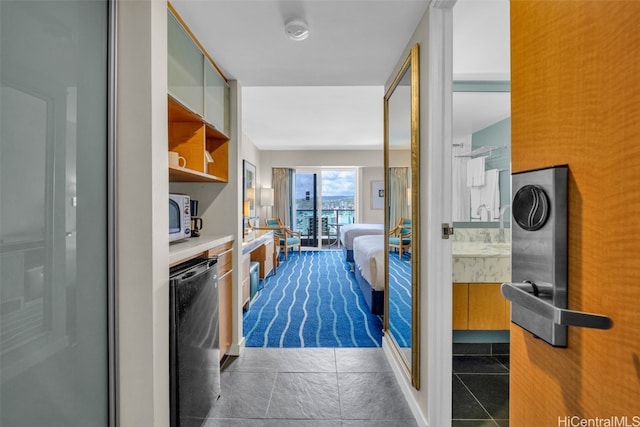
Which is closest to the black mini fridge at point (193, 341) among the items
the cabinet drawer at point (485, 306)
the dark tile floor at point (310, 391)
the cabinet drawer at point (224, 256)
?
the dark tile floor at point (310, 391)

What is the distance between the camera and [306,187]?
8.47 m

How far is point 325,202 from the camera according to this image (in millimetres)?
8609

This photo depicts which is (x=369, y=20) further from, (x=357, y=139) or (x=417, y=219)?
(x=357, y=139)

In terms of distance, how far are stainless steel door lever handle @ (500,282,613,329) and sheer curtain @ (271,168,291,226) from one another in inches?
300

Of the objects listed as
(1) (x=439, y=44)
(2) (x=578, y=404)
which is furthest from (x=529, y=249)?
(1) (x=439, y=44)

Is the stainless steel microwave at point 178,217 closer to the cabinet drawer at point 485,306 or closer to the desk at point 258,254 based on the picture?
the desk at point 258,254

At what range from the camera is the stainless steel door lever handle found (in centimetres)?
48

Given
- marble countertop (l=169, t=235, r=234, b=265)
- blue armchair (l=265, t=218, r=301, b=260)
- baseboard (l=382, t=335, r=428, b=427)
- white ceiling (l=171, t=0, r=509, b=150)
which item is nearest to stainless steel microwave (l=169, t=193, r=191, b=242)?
marble countertop (l=169, t=235, r=234, b=265)

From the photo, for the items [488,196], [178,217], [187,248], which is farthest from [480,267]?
[178,217]

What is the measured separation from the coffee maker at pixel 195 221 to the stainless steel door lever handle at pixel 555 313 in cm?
230

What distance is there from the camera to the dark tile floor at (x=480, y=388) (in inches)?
72.6

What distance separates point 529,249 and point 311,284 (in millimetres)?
4347

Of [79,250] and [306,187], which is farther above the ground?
[306,187]

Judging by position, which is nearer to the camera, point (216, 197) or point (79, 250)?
point (79, 250)
